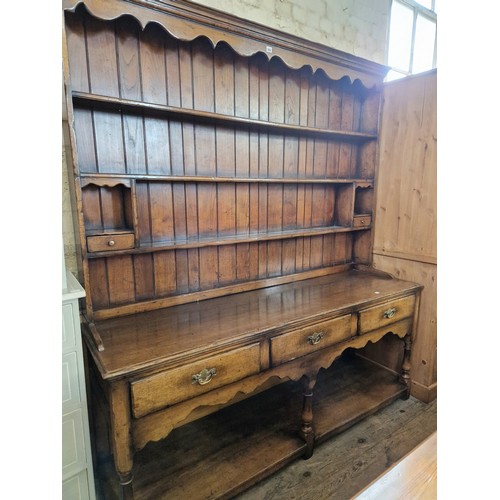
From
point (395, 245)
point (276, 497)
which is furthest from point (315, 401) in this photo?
point (395, 245)

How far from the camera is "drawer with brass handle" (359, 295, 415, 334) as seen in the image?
6.16ft

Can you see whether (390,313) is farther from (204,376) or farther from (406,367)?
Result: (204,376)

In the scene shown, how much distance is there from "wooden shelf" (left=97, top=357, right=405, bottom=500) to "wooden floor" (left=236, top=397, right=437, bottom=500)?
6 cm

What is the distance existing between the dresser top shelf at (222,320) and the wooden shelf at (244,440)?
28.6 inches

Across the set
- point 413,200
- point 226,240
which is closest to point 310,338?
point 226,240

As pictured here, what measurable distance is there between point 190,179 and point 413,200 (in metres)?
1.47

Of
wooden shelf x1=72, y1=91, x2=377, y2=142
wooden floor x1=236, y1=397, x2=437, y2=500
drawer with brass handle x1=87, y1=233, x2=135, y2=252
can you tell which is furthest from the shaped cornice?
wooden floor x1=236, y1=397, x2=437, y2=500

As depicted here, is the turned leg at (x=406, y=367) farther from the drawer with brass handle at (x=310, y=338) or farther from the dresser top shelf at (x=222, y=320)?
the drawer with brass handle at (x=310, y=338)

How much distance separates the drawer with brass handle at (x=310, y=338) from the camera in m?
1.55

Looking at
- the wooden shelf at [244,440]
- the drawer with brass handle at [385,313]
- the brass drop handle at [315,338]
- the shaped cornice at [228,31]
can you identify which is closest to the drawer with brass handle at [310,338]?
the brass drop handle at [315,338]

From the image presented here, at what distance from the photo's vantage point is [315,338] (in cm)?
166

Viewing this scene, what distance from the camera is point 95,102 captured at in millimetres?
1413

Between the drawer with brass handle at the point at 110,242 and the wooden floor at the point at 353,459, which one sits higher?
the drawer with brass handle at the point at 110,242
